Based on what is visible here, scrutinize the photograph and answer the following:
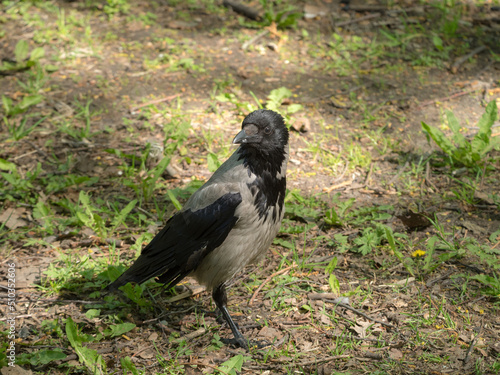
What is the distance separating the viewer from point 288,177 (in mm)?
4934

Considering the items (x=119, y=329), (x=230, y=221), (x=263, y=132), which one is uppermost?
(x=263, y=132)

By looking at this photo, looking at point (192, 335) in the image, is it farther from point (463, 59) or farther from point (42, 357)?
point (463, 59)

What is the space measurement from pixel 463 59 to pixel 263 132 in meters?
4.16

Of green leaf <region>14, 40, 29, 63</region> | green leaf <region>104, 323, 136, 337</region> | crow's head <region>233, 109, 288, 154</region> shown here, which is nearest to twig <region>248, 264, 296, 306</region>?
green leaf <region>104, 323, 136, 337</region>

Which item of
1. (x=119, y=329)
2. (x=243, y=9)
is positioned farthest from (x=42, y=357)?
(x=243, y=9)

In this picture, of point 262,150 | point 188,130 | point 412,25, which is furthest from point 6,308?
point 412,25

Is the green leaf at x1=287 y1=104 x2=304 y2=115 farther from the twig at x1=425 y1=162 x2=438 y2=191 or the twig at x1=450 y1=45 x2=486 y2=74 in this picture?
the twig at x1=450 y1=45 x2=486 y2=74

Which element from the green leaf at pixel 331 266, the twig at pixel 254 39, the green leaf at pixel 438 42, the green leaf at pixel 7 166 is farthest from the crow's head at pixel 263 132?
the green leaf at pixel 438 42

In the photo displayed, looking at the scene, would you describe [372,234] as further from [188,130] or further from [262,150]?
[188,130]

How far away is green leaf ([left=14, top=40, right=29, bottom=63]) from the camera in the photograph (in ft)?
20.9

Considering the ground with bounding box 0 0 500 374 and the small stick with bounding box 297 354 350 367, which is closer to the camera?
the small stick with bounding box 297 354 350 367

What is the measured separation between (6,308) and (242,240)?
169cm

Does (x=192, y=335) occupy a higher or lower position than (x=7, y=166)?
lower

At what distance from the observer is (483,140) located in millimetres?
4656
